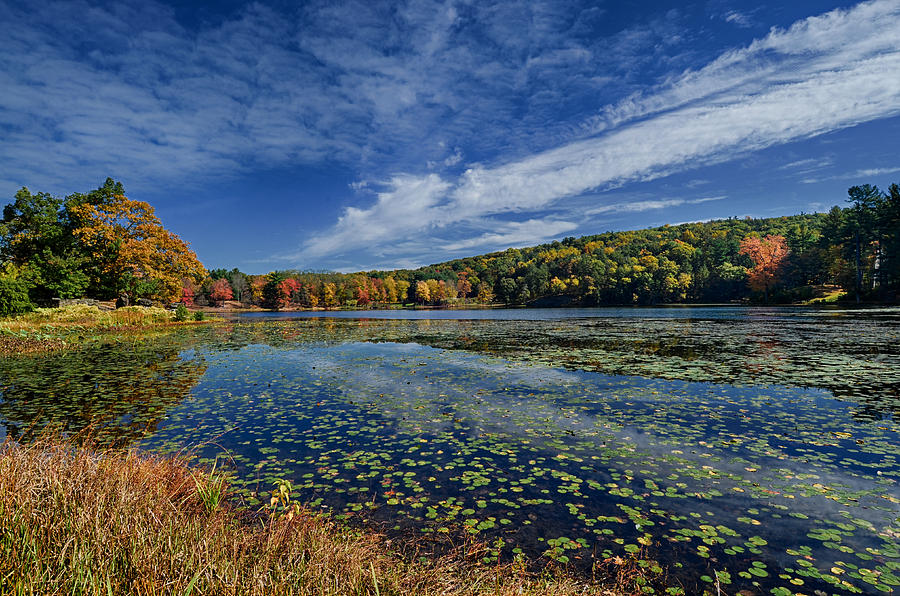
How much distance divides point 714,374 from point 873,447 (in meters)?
6.61

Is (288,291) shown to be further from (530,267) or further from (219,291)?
(530,267)

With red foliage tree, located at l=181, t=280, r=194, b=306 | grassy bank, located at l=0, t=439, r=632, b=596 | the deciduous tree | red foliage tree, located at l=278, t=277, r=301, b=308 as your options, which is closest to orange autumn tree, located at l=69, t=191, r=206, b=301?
the deciduous tree

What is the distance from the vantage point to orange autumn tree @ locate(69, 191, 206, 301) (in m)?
38.8

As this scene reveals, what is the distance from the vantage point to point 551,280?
411 feet

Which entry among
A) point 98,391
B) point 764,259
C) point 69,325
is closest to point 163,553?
point 98,391

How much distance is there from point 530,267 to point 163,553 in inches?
5221

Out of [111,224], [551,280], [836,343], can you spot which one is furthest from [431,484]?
[551,280]

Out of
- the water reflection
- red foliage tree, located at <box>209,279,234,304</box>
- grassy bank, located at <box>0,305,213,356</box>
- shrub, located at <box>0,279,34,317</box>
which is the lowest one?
the water reflection

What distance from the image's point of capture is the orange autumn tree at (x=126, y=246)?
127 feet

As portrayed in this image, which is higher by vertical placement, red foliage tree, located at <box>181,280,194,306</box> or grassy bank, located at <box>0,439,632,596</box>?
red foliage tree, located at <box>181,280,194,306</box>

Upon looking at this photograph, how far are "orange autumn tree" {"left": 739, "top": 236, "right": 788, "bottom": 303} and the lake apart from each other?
76.2 m

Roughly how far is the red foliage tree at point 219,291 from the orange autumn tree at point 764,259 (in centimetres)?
12614

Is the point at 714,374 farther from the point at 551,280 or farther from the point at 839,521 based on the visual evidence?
the point at 551,280

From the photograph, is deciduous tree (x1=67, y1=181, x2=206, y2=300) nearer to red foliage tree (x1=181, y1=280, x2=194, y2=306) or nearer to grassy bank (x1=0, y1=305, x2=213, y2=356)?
grassy bank (x1=0, y1=305, x2=213, y2=356)
